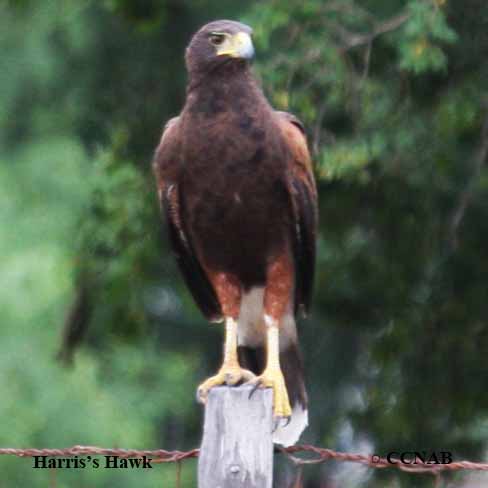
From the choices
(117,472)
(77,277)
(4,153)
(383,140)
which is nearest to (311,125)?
(383,140)

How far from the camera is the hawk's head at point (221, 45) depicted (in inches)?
217

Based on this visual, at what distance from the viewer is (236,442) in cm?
415

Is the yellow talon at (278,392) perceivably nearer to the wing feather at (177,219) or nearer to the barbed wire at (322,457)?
the barbed wire at (322,457)

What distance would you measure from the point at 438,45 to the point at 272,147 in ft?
7.43

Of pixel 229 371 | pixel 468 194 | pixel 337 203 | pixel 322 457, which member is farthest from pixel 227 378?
pixel 337 203

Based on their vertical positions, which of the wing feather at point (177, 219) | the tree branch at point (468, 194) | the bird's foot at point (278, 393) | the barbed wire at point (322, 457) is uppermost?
the tree branch at point (468, 194)

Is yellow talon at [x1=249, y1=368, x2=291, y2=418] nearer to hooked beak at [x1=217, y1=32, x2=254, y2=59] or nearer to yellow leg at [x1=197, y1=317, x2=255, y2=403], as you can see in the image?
yellow leg at [x1=197, y1=317, x2=255, y2=403]

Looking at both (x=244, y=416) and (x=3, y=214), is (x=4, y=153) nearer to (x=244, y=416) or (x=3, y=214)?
(x=3, y=214)

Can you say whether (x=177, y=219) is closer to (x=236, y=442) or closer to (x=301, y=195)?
(x=301, y=195)

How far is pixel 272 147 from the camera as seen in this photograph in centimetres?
551

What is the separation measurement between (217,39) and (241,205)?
60 centimetres

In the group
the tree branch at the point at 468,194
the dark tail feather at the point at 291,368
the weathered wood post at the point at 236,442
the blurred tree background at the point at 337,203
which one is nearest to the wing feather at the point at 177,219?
the dark tail feather at the point at 291,368

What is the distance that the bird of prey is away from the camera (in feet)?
18.0

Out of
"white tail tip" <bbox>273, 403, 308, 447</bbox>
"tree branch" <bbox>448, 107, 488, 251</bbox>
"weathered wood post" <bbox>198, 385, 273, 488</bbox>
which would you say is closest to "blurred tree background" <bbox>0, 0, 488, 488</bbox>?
"tree branch" <bbox>448, 107, 488, 251</bbox>
